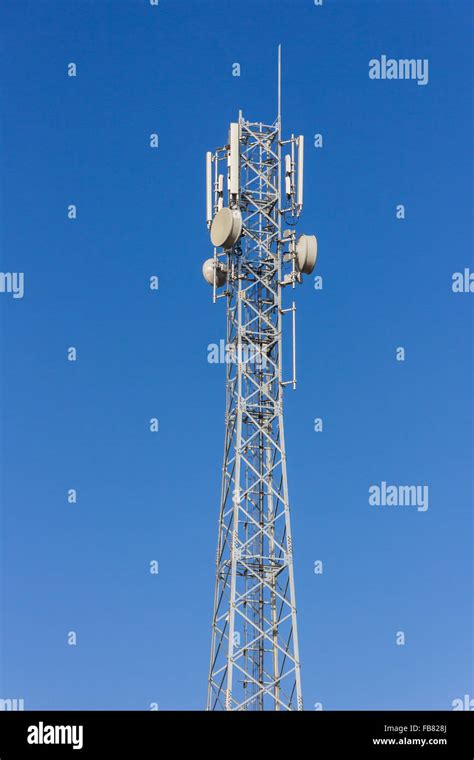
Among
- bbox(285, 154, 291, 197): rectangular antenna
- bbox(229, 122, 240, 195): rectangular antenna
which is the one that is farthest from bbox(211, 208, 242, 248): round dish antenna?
bbox(285, 154, 291, 197): rectangular antenna

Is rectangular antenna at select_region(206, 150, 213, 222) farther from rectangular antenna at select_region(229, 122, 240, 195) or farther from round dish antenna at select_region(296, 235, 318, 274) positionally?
round dish antenna at select_region(296, 235, 318, 274)

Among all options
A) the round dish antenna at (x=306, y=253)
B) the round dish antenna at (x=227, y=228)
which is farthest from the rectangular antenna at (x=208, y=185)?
the round dish antenna at (x=306, y=253)

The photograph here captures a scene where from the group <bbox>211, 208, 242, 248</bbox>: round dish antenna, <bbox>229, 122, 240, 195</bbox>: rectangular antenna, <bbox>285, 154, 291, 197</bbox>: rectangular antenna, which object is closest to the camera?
<bbox>211, 208, 242, 248</bbox>: round dish antenna

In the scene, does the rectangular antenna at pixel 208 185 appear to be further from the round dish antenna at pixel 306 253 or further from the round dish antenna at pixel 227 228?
the round dish antenna at pixel 306 253

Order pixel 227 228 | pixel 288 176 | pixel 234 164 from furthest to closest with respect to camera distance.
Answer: pixel 288 176 < pixel 234 164 < pixel 227 228

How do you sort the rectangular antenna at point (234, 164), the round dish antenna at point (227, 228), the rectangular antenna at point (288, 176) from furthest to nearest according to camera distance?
the rectangular antenna at point (288, 176)
the rectangular antenna at point (234, 164)
the round dish antenna at point (227, 228)

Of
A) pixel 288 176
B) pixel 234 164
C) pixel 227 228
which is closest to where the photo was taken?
pixel 227 228

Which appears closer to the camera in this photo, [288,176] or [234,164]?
[234,164]

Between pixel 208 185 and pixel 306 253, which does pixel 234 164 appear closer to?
pixel 208 185

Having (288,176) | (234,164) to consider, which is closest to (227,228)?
(234,164)
